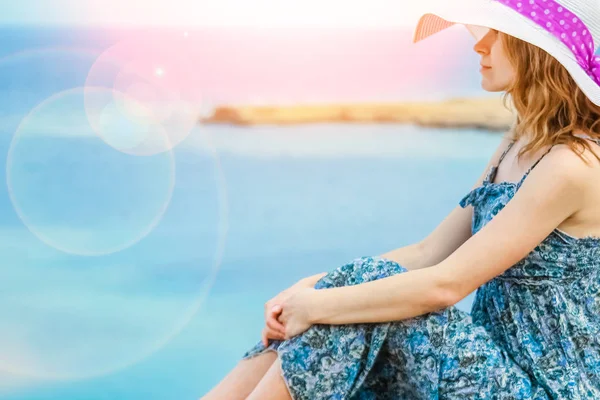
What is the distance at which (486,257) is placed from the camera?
3.79 feet

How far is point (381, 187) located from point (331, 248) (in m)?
0.33

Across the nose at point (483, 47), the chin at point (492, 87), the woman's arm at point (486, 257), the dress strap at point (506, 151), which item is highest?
the nose at point (483, 47)

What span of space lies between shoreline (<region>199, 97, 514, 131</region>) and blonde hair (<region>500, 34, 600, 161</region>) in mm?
1727

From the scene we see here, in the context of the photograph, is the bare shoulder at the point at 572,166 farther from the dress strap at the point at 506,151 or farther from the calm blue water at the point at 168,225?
the calm blue water at the point at 168,225

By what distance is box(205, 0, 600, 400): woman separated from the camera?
1.14 m

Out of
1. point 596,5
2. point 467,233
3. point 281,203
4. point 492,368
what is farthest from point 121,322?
point 596,5

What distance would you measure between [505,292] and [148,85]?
180 cm

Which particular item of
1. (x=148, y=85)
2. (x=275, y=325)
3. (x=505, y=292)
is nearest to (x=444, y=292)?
(x=505, y=292)

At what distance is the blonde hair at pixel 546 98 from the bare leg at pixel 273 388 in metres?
0.51

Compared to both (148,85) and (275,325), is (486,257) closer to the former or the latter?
(275,325)

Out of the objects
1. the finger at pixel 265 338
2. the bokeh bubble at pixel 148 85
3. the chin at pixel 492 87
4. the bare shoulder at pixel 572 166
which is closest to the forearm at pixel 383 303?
the finger at pixel 265 338

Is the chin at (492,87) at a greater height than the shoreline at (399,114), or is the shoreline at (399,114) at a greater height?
the shoreline at (399,114)

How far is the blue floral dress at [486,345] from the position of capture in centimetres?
114

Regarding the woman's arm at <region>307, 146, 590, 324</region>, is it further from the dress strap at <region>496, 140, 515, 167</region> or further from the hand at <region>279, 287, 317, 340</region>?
the dress strap at <region>496, 140, 515, 167</region>
